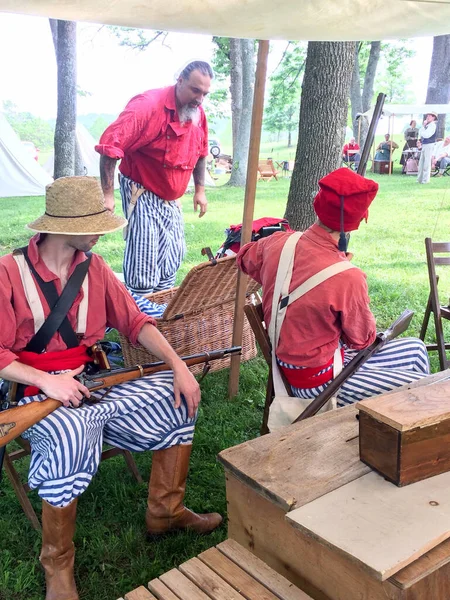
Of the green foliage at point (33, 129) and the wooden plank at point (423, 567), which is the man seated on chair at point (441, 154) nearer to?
the wooden plank at point (423, 567)

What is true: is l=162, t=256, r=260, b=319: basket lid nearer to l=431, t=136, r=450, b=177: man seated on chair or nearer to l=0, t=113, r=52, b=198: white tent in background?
l=0, t=113, r=52, b=198: white tent in background

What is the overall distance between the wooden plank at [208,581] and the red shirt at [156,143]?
8.69 feet

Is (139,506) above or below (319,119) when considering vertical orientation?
below

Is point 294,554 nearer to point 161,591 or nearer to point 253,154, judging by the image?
point 161,591

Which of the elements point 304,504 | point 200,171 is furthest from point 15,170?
point 304,504

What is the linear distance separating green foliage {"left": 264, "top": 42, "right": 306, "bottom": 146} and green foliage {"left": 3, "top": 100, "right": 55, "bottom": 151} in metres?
13.3

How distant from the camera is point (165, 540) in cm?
260

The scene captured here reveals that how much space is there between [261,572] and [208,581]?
0.56 feet

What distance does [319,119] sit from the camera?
543cm

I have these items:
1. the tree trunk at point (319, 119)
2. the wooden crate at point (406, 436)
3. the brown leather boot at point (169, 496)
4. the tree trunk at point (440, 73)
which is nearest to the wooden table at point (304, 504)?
the wooden crate at point (406, 436)

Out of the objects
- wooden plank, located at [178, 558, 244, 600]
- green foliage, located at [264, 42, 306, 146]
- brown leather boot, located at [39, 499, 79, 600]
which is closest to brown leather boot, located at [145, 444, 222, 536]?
brown leather boot, located at [39, 499, 79, 600]

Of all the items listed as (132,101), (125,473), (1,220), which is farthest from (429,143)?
(125,473)

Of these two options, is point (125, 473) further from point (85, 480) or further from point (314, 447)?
point (314, 447)

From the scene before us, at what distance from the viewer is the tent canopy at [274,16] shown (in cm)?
276
